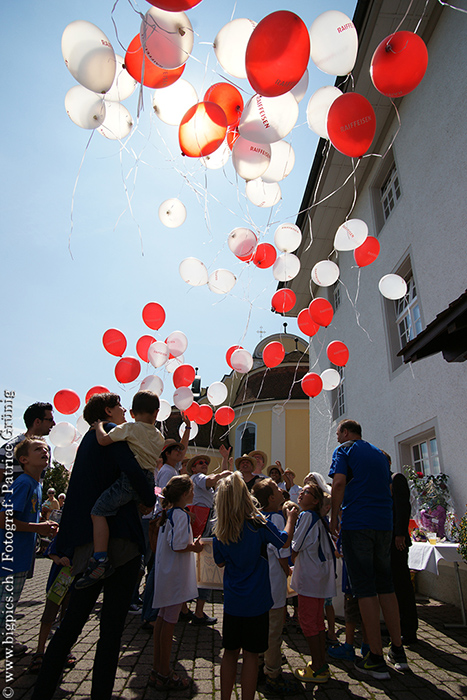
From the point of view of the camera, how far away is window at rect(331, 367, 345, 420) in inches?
434

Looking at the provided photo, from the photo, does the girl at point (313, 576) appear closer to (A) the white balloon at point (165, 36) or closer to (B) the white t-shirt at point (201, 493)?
(B) the white t-shirt at point (201, 493)

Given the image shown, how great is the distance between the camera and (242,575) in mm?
2395

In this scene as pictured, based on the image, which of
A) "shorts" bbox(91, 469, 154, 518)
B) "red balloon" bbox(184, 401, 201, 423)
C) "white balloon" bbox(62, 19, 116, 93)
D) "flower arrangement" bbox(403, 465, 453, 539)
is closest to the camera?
"shorts" bbox(91, 469, 154, 518)

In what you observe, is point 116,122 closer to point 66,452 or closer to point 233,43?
A: point 233,43

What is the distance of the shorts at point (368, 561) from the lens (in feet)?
9.78

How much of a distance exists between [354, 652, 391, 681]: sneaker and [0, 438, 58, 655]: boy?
242 cm

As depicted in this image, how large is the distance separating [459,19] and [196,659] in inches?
325

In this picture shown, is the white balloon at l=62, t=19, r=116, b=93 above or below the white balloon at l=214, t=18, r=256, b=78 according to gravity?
below

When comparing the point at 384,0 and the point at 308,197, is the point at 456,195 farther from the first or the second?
the point at 308,197

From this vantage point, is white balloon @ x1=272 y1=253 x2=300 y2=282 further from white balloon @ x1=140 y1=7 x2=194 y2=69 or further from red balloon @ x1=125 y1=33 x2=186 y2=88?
white balloon @ x1=140 y1=7 x2=194 y2=69

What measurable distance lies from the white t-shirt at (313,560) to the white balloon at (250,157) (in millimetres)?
3017

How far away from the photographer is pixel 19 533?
292cm

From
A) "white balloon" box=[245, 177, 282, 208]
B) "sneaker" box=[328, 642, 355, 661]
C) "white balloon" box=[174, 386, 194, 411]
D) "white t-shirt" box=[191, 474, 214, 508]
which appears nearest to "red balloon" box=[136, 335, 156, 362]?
"white balloon" box=[174, 386, 194, 411]

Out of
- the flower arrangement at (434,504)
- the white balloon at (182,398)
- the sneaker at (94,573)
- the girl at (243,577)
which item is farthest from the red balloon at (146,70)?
the flower arrangement at (434,504)
